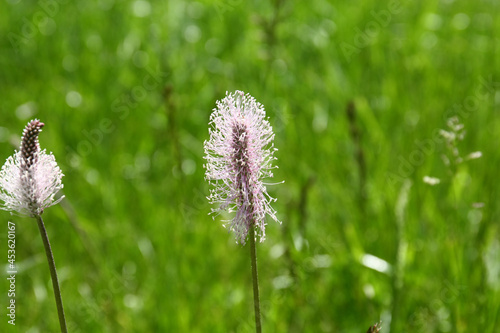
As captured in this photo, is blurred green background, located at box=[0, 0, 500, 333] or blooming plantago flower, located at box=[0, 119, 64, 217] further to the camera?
blurred green background, located at box=[0, 0, 500, 333]

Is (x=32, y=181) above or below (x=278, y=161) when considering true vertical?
below

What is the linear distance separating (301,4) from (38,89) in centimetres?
261

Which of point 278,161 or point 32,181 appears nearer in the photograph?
point 32,181

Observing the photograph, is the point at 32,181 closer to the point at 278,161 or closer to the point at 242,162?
the point at 242,162

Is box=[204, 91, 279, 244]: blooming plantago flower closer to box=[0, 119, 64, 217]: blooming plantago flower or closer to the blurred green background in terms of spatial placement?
box=[0, 119, 64, 217]: blooming plantago flower

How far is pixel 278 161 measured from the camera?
391 centimetres

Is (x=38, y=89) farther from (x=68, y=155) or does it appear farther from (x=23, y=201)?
(x=23, y=201)

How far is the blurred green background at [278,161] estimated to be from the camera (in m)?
2.74

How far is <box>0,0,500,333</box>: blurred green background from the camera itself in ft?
9.00

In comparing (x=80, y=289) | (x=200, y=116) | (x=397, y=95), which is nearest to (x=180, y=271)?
(x=80, y=289)

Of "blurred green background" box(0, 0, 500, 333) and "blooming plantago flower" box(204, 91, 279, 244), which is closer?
"blooming plantago flower" box(204, 91, 279, 244)

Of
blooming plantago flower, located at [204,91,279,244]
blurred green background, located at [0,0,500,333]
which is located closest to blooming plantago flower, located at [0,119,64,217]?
blooming plantago flower, located at [204,91,279,244]

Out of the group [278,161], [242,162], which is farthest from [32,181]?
[278,161]

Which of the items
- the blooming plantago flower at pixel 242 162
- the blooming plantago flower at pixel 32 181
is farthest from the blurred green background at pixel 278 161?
the blooming plantago flower at pixel 32 181
